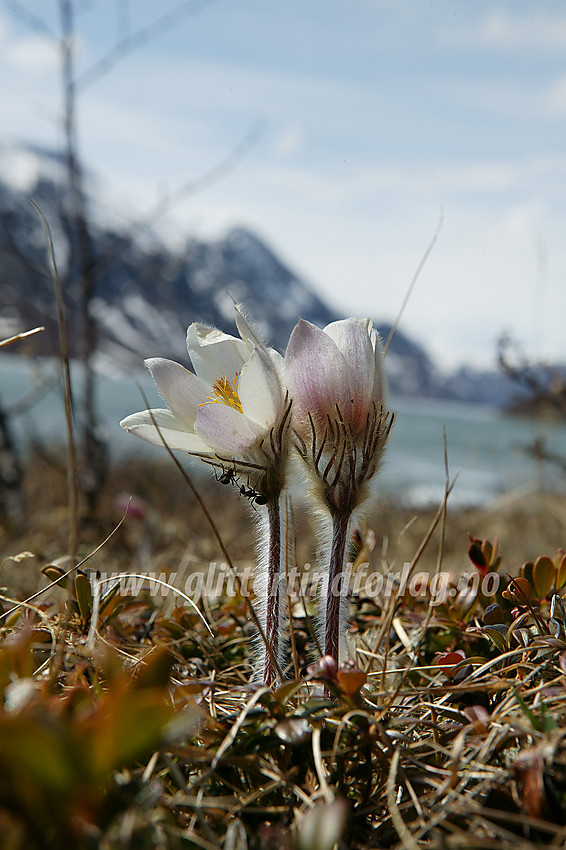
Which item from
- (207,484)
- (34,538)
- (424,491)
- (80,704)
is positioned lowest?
(424,491)

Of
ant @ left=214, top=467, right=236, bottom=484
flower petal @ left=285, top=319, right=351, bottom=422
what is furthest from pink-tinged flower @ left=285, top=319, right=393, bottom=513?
ant @ left=214, top=467, right=236, bottom=484

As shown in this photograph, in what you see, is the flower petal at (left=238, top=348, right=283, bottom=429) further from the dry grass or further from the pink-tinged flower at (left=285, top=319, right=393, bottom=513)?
the dry grass

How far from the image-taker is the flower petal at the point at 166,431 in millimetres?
941

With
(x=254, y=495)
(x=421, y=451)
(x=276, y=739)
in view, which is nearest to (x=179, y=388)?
(x=254, y=495)

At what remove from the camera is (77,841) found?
529mm

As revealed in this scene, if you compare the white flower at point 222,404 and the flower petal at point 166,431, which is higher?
the white flower at point 222,404

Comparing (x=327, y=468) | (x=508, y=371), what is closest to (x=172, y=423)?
(x=327, y=468)

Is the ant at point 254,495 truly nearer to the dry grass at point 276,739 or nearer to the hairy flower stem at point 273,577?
the hairy flower stem at point 273,577

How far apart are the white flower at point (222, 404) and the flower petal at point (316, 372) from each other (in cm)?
3

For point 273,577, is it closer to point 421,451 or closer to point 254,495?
point 254,495

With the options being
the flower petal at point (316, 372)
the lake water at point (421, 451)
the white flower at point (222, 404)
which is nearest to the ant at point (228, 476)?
the white flower at point (222, 404)

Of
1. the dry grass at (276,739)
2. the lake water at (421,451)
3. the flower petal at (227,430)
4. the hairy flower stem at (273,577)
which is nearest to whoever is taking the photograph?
the dry grass at (276,739)

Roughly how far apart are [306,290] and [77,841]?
122533 mm

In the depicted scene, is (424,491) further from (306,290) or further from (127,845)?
(306,290)
